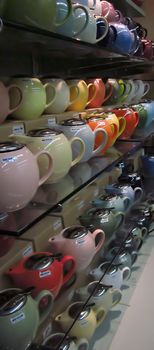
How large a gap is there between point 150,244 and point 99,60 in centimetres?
124

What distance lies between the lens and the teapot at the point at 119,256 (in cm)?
164

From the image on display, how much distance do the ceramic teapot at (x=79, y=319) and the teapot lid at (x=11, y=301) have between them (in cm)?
37

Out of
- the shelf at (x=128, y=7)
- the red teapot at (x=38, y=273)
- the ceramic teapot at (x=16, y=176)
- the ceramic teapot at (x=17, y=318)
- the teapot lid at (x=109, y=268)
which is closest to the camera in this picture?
the ceramic teapot at (x=16, y=176)

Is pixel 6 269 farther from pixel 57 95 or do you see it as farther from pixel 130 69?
pixel 130 69

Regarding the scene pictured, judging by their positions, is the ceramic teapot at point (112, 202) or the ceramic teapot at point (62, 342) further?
the ceramic teapot at point (112, 202)

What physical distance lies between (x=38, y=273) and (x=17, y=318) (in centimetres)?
14

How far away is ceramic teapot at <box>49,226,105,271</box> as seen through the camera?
1.10 m

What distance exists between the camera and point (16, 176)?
25.8 inches

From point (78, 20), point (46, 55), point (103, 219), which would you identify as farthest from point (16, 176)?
point (46, 55)

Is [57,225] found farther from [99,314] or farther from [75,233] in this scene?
[99,314]

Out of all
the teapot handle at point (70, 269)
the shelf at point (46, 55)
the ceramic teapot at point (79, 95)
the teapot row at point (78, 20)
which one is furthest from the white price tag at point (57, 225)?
the teapot row at point (78, 20)

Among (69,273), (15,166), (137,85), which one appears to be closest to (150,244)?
(137,85)

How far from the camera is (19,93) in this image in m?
0.92

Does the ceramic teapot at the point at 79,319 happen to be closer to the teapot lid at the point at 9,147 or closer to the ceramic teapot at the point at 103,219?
the ceramic teapot at the point at 103,219
